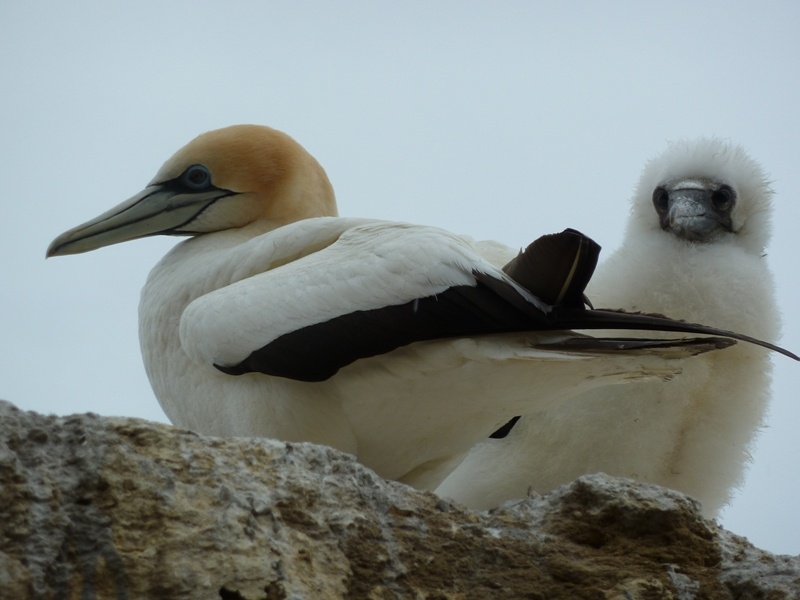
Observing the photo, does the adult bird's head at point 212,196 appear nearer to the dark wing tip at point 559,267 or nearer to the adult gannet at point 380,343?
the adult gannet at point 380,343

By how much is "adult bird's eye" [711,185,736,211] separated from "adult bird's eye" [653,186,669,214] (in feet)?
0.61

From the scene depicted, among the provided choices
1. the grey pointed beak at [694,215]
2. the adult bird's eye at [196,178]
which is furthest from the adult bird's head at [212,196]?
the grey pointed beak at [694,215]

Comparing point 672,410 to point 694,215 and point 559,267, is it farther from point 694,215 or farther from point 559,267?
point 559,267

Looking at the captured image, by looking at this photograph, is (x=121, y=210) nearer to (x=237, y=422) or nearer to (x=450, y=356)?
(x=237, y=422)

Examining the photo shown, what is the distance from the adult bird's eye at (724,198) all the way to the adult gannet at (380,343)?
1.59 meters

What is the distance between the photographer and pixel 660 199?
5168 millimetres

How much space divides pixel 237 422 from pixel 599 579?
4.83ft

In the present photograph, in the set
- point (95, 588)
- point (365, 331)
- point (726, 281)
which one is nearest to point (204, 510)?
point (95, 588)

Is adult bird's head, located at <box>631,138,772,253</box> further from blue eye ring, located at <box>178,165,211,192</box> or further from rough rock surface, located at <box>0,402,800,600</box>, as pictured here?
rough rock surface, located at <box>0,402,800,600</box>

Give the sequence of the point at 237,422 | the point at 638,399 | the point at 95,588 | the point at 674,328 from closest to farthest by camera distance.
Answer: the point at 95,588 < the point at 674,328 < the point at 237,422 < the point at 638,399

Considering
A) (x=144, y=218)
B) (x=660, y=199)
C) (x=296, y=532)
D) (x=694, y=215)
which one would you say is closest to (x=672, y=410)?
(x=694, y=215)

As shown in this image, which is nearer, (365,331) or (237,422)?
(365,331)

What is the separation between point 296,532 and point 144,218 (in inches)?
93.5

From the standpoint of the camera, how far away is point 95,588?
2260mm
